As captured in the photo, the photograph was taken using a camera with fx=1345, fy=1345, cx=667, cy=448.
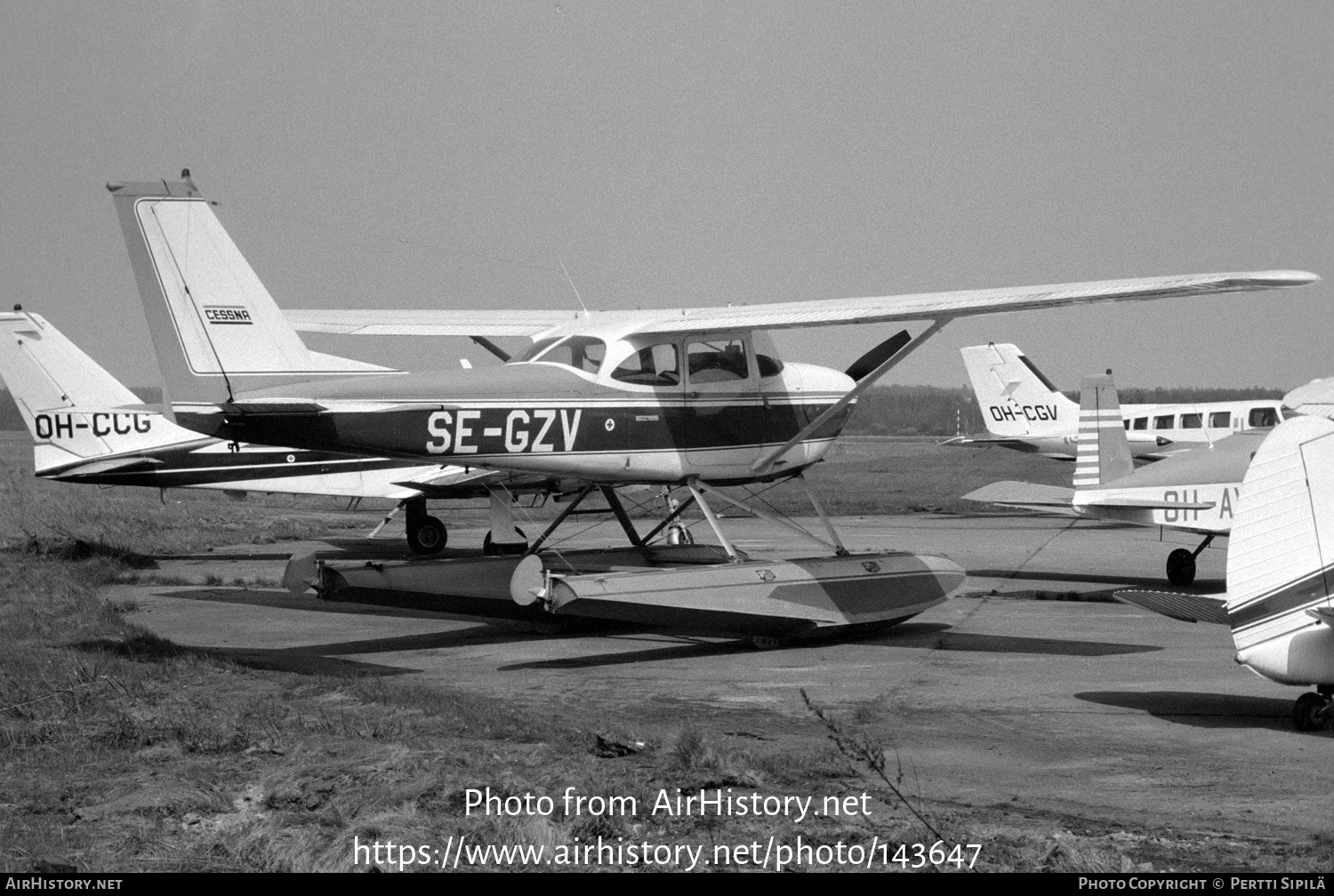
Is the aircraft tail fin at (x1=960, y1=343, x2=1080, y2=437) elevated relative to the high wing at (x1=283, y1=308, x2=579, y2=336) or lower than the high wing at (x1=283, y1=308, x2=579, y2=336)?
lower

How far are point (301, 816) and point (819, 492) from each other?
33.8 m

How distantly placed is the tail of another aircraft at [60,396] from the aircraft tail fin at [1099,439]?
507 inches

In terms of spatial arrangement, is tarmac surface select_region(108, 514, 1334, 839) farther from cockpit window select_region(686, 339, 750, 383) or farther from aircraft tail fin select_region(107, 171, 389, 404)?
cockpit window select_region(686, 339, 750, 383)

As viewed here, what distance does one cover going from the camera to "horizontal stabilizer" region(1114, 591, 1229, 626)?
26.8ft

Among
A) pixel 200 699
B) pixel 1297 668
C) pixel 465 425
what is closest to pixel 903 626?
pixel 465 425

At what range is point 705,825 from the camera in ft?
18.5

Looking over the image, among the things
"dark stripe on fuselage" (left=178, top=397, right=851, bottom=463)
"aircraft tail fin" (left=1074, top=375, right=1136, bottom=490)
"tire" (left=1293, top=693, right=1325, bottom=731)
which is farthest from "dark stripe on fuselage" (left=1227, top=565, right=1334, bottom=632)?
"aircraft tail fin" (left=1074, top=375, right=1136, bottom=490)

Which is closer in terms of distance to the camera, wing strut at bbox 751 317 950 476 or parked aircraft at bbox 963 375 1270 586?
wing strut at bbox 751 317 950 476

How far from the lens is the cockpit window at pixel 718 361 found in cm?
1245

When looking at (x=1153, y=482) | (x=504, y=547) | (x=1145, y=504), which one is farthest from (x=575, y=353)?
(x=1153, y=482)

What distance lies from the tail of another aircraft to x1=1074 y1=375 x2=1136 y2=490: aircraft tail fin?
12873 mm

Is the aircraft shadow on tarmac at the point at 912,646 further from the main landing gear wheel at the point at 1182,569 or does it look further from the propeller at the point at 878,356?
the main landing gear wheel at the point at 1182,569

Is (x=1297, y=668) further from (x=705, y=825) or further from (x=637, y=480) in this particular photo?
(x=637, y=480)

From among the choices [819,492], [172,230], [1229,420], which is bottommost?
[819,492]
